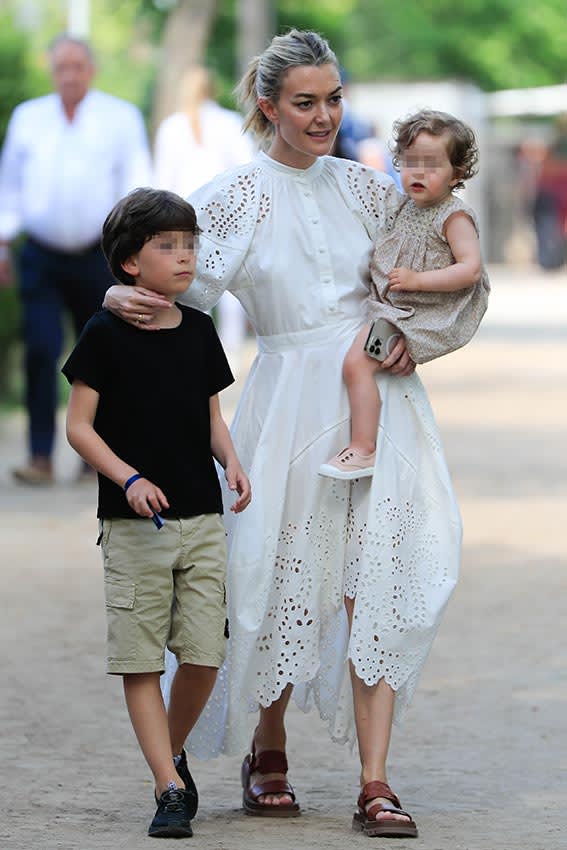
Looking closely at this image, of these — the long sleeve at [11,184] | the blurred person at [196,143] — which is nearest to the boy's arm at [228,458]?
the long sleeve at [11,184]

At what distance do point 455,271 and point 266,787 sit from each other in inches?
52.7

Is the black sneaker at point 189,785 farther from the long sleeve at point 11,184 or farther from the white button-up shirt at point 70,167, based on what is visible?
the long sleeve at point 11,184

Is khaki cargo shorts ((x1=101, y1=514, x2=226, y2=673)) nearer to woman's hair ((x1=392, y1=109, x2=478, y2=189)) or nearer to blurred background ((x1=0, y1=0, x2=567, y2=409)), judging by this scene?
woman's hair ((x1=392, y1=109, x2=478, y2=189))

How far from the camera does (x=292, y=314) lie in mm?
5223

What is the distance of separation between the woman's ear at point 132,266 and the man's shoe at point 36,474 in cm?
634

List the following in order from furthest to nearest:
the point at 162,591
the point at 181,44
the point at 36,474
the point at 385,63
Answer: the point at 385,63
the point at 181,44
the point at 36,474
the point at 162,591

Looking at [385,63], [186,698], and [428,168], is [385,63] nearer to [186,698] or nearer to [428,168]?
[428,168]

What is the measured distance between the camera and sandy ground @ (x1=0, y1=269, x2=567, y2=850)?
5.10 metres

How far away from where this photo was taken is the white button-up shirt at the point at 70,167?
10680 mm

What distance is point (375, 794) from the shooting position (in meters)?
5.01

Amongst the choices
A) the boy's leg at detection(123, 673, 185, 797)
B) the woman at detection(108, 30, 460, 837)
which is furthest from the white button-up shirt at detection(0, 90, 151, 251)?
the boy's leg at detection(123, 673, 185, 797)

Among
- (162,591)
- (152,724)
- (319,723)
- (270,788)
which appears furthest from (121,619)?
(319,723)

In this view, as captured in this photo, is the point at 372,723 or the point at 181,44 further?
the point at 181,44

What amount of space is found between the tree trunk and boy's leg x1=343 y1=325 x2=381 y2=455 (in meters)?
20.1
